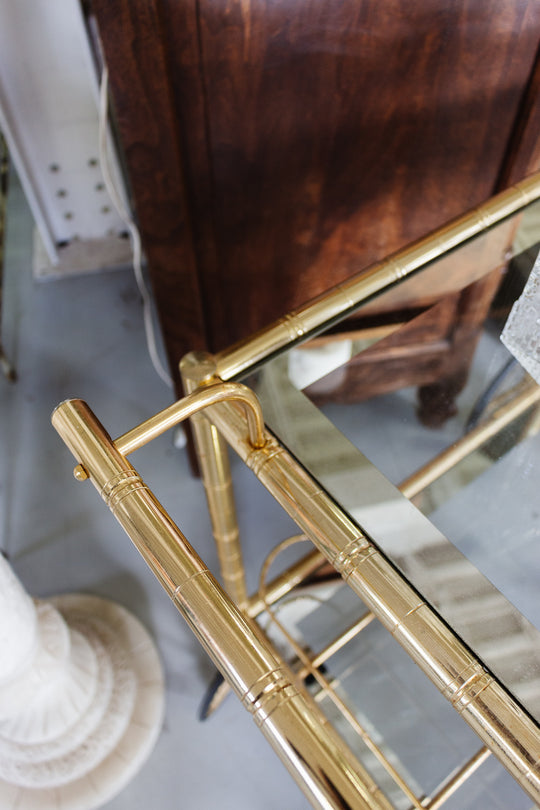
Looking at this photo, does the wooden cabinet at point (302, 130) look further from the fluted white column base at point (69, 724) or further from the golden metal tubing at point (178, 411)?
the fluted white column base at point (69, 724)

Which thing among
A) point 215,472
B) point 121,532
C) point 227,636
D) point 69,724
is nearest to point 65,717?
point 69,724

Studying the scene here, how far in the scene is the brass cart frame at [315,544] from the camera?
319 mm

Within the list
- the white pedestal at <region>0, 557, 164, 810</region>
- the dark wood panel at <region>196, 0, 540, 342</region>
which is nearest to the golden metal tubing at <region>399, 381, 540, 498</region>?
the dark wood panel at <region>196, 0, 540, 342</region>

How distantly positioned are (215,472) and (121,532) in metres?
0.66

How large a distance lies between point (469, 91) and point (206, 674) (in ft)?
3.00

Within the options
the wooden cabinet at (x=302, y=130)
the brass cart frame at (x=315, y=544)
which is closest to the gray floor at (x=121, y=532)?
the brass cart frame at (x=315, y=544)

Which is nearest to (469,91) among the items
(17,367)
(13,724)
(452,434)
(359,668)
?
(452,434)

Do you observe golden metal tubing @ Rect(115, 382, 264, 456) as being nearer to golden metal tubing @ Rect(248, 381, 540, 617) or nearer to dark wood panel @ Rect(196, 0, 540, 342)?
golden metal tubing @ Rect(248, 381, 540, 617)

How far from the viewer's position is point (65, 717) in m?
0.85

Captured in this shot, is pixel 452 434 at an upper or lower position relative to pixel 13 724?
lower

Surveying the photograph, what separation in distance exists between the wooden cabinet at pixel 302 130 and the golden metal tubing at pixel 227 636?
32 centimetres

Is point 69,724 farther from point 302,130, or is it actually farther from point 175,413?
point 302,130

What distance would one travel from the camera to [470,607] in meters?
0.40

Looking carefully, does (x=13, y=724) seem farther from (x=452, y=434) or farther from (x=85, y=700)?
(x=452, y=434)
